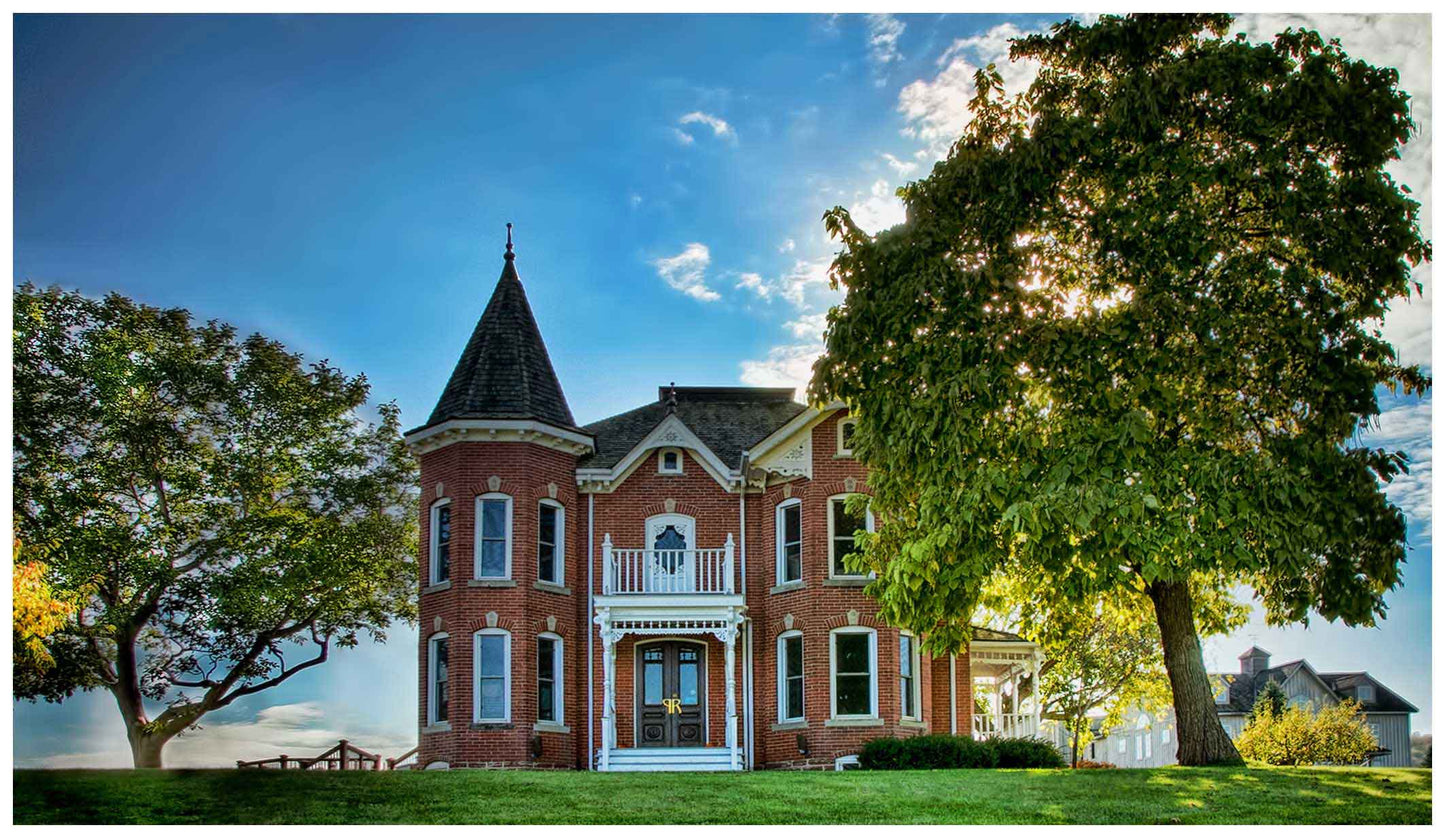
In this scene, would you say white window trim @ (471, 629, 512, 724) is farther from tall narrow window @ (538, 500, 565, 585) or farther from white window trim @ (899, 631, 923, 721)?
white window trim @ (899, 631, 923, 721)

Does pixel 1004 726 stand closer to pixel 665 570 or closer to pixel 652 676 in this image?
pixel 652 676

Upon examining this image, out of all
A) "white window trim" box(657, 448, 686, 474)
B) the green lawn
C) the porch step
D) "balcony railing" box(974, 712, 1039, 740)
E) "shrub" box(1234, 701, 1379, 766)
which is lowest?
"shrub" box(1234, 701, 1379, 766)

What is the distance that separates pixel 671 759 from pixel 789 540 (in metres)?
3.70

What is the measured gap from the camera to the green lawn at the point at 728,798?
1430 centimetres

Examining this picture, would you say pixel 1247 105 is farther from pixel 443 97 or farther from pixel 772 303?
pixel 443 97

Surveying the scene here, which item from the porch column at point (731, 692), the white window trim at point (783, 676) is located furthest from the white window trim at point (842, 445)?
the porch column at point (731, 692)

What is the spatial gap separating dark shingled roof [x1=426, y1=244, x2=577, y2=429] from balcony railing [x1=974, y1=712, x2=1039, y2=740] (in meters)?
8.07

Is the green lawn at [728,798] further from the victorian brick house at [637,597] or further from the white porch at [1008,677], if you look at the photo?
the white porch at [1008,677]

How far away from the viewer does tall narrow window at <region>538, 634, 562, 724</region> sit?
21938 mm

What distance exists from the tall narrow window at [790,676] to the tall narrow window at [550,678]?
3.26m

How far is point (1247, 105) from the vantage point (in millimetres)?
16094

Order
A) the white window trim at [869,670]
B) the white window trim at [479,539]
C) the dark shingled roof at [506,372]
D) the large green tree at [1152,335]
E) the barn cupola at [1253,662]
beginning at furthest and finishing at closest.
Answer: the barn cupola at [1253,662] → the dark shingled roof at [506,372] → the white window trim at [479,539] → the white window trim at [869,670] → the large green tree at [1152,335]

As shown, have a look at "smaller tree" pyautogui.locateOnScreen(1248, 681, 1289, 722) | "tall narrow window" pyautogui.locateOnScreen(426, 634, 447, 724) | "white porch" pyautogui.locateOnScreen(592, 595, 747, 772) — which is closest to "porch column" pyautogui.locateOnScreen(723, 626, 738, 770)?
"white porch" pyautogui.locateOnScreen(592, 595, 747, 772)

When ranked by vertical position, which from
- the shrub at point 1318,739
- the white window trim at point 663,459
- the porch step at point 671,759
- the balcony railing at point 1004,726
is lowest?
the shrub at point 1318,739
